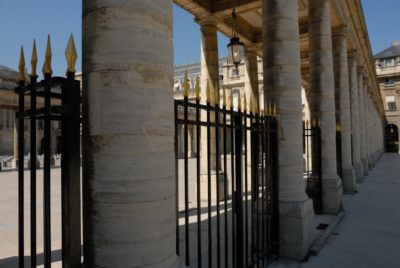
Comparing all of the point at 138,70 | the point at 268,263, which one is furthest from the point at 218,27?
the point at 138,70

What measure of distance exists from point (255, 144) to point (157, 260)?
3.03 metres

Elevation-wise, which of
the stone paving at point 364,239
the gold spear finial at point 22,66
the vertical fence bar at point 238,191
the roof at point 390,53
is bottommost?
the stone paving at point 364,239

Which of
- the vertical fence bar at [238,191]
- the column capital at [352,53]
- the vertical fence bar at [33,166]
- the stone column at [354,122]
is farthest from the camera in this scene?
the column capital at [352,53]

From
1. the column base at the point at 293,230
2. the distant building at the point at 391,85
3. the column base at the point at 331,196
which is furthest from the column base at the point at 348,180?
the distant building at the point at 391,85

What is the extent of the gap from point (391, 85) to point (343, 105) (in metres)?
43.7

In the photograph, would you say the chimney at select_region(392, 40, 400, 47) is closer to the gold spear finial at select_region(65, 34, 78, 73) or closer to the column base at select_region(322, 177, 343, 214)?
the column base at select_region(322, 177, 343, 214)

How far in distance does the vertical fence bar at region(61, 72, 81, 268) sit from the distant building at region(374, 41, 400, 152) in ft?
182

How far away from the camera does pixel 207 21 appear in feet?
37.4

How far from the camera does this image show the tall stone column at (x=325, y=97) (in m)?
9.02

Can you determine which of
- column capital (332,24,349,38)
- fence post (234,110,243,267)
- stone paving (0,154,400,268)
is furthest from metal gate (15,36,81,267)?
column capital (332,24,349,38)

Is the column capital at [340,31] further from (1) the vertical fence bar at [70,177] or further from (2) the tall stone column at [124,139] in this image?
(1) the vertical fence bar at [70,177]

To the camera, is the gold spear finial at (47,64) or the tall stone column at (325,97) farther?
the tall stone column at (325,97)

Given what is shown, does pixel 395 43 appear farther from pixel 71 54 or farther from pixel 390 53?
pixel 71 54

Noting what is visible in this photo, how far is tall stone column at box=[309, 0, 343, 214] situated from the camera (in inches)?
355
